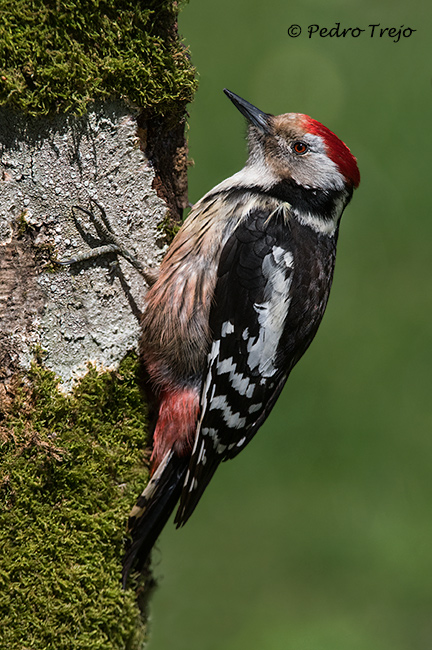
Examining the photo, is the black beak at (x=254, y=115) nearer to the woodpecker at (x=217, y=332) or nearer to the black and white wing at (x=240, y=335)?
the woodpecker at (x=217, y=332)

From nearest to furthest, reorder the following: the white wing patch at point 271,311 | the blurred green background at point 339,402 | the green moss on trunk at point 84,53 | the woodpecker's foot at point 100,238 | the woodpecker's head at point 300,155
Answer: the green moss on trunk at point 84,53, the woodpecker's foot at point 100,238, the white wing patch at point 271,311, the woodpecker's head at point 300,155, the blurred green background at point 339,402

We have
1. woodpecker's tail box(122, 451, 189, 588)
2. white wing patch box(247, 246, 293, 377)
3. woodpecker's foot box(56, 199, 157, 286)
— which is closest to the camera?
woodpecker's foot box(56, 199, 157, 286)

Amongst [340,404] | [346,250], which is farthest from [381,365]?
[346,250]

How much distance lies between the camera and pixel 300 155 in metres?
2.85

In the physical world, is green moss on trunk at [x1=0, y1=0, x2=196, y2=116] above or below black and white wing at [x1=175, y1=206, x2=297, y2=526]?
above

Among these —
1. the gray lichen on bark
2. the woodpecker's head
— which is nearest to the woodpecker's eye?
the woodpecker's head

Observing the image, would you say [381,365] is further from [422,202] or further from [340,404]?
[422,202]

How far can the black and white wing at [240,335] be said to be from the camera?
2.50 metres

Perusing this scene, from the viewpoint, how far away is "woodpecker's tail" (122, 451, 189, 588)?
2402 millimetres

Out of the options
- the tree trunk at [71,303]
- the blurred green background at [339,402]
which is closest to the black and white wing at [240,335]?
the tree trunk at [71,303]

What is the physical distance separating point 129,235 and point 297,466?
2220 millimetres

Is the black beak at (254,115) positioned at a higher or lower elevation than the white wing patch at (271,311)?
higher

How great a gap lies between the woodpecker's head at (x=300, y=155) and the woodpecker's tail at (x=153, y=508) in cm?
117

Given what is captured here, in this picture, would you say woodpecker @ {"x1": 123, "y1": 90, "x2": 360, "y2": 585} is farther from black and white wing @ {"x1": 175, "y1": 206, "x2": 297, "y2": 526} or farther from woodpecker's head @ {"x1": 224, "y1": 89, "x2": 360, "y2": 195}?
woodpecker's head @ {"x1": 224, "y1": 89, "x2": 360, "y2": 195}
